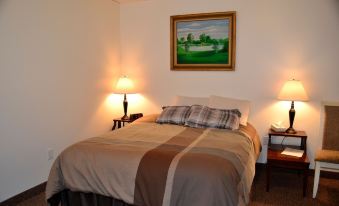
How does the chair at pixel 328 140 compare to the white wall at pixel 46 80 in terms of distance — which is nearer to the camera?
the white wall at pixel 46 80

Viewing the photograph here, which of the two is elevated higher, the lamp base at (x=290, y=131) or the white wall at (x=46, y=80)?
the white wall at (x=46, y=80)

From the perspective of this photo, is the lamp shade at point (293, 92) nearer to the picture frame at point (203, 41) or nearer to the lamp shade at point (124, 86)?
the picture frame at point (203, 41)

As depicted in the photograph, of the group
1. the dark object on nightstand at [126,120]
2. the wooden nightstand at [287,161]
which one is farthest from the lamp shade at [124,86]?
the wooden nightstand at [287,161]

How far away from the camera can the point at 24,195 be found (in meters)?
2.72

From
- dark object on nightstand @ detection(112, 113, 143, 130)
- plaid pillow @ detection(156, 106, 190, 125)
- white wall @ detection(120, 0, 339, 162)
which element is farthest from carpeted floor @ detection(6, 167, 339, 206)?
dark object on nightstand @ detection(112, 113, 143, 130)

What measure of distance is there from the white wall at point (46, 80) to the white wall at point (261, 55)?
67cm

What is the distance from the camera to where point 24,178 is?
107 inches

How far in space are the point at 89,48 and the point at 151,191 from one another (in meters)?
2.32

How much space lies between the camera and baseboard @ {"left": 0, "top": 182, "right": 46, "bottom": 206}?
257 centimetres

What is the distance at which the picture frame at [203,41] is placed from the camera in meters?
3.58

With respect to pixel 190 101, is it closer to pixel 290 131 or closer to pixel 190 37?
pixel 190 37

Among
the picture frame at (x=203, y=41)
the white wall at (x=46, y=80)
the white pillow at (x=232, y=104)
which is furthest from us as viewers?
the picture frame at (x=203, y=41)

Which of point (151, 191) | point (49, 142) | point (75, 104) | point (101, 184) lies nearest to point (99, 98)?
point (75, 104)

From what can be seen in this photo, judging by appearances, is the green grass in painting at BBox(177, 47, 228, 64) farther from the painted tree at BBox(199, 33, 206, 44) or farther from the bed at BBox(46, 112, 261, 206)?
the bed at BBox(46, 112, 261, 206)
